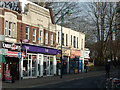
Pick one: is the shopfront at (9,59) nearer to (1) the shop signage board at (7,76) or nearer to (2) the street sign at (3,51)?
(1) the shop signage board at (7,76)

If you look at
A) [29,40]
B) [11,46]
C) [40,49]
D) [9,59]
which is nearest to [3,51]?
[11,46]

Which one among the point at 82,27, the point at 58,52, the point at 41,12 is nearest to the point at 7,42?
the point at 41,12

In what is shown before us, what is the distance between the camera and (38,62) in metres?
37.6

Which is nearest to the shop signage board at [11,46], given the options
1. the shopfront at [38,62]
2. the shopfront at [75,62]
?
the shopfront at [38,62]

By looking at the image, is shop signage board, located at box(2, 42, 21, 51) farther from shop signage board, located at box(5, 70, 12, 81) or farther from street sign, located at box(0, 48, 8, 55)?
shop signage board, located at box(5, 70, 12, 81)

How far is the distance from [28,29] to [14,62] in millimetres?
5364

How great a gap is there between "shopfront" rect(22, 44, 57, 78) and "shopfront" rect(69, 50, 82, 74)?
7.28 metres

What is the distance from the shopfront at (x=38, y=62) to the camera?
114ft

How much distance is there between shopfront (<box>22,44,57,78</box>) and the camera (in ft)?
114

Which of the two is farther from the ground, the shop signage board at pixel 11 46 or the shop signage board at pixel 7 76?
the shop signage board at pixel 11 46

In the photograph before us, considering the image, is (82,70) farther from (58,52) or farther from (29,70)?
(29,70)

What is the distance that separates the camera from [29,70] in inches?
1393

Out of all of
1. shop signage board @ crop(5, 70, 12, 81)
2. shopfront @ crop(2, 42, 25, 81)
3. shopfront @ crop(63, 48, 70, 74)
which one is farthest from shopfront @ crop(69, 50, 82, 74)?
shop signage board @ crop(5, 70, 12, 81)

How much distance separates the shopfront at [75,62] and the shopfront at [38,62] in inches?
287
